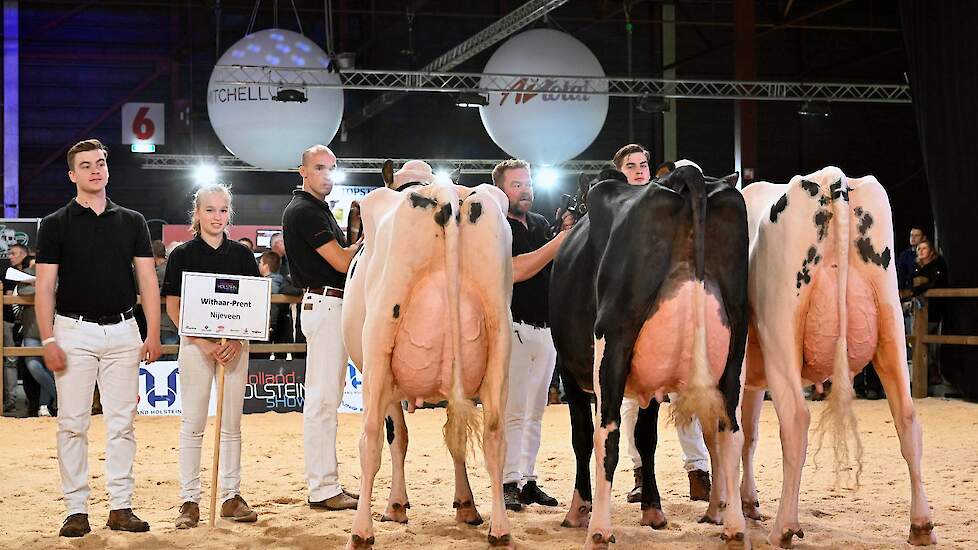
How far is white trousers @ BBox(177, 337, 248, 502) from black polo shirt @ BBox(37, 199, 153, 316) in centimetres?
45

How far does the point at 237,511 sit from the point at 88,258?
1490 millimetres

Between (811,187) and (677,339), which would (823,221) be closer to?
(811,187)

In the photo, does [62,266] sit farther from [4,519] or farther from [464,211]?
[464,211]

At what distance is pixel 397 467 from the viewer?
5434mm

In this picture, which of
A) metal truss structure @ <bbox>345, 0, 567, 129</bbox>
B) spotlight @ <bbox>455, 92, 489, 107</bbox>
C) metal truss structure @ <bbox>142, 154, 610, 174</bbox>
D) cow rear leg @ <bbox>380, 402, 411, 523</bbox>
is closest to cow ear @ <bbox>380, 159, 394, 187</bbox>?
cow rear leg @ <bbox>380, 402, 411, 523</bbox>

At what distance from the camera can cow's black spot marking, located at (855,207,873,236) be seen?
4672mm

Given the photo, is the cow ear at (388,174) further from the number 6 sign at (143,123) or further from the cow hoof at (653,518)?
the number 6 sign at (143,123)

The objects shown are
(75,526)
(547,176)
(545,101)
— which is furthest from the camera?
(547,176)

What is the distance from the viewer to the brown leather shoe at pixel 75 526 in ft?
16.5

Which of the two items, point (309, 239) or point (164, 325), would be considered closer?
point (309, 239)

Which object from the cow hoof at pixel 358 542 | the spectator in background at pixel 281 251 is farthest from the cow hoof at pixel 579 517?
the spectator in background at pixel 281 251

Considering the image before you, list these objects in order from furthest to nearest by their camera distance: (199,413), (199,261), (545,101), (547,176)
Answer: (547,176) < (545,101) < (199,261) < (199,413)

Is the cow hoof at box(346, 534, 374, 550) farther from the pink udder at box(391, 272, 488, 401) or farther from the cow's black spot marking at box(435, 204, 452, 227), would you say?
the cow's black spot marking at box(435, 204, 452, 227)

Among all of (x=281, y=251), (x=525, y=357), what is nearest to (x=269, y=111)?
(x=281, y=251)
